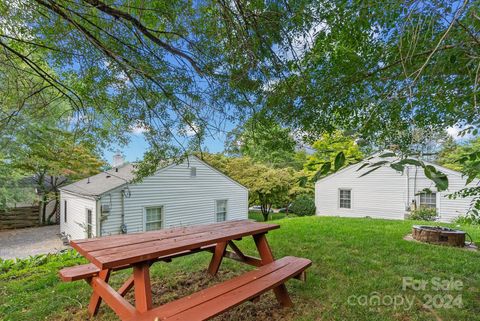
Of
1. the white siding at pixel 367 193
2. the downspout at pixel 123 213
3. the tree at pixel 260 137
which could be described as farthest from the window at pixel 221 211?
the tree at pixel 260 137

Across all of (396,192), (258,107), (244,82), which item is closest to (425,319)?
(258,107)

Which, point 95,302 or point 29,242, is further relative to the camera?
point 29,242

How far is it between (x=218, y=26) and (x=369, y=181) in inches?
474

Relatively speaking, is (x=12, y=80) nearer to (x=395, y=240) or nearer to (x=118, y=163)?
(x=395, y=240)

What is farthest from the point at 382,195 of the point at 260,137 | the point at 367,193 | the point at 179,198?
the point at 260,137

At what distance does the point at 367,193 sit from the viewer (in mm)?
12672

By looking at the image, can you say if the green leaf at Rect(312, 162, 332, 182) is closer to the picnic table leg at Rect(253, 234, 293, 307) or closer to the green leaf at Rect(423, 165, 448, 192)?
the green leaf at Rect(423, 165, 448, 192)

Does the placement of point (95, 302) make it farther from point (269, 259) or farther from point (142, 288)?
point (269, 259)

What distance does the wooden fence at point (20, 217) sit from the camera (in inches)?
489

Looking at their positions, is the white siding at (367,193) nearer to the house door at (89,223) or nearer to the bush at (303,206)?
the bush at (303,206)

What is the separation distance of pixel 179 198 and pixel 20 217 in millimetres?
9183

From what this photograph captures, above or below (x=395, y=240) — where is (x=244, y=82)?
above

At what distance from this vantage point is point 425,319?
2135mm

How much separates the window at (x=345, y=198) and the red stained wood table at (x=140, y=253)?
11.6 m
